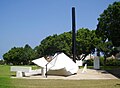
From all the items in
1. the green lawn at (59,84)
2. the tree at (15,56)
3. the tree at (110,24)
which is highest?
the tree at (110,24)

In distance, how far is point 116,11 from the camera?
41031 mm

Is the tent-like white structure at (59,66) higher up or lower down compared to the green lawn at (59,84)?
higher up

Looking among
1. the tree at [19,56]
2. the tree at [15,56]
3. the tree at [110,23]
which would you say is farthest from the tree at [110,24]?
the tree at [15,56]

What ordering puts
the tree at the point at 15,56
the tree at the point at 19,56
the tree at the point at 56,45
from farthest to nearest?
the tree at the point at 15,56, the tree at the point at 19,56, the tree at the point at 56,45

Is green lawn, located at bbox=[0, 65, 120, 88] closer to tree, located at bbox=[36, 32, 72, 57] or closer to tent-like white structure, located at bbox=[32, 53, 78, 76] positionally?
tent-like white structure, located at bbox=[32, 53, 78, 76]

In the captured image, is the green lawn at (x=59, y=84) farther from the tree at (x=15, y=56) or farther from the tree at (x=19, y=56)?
the tree at (x=15, y=56)

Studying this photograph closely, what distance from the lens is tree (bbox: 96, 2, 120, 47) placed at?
134 feet

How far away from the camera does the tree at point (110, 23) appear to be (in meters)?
40.8

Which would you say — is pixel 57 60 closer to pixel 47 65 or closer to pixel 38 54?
pixel 47 65

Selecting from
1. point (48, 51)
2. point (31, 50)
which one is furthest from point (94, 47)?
point (31, 50)

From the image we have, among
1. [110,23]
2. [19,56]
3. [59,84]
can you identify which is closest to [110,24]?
[110,23]

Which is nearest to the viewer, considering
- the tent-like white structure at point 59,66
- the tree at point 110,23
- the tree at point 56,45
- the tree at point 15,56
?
the tent-like white structure at point 59,66

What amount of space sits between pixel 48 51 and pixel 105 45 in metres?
20.9

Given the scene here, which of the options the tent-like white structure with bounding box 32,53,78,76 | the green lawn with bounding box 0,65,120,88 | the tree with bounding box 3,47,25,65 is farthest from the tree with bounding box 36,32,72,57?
the green lawn with bounding box 0,65,120,88
